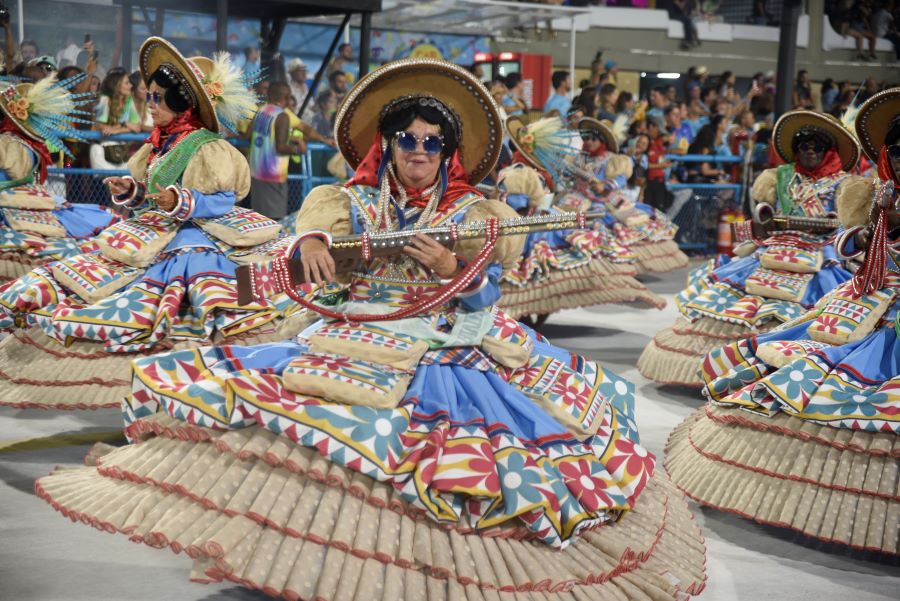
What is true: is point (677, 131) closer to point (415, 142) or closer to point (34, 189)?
point (34, 189)

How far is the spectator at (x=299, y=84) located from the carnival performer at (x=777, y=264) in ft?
16.9

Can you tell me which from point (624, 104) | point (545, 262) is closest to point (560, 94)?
point (624, 104)

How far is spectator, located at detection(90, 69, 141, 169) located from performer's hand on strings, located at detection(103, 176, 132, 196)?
11.9 ft

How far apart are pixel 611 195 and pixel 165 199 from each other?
5682 mm

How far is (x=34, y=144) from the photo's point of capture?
22.0 ft

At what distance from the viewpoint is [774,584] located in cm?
371

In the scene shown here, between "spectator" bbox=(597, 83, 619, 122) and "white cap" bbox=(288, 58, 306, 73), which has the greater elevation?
"white cap" bbox=(288, 58, 306, 73)

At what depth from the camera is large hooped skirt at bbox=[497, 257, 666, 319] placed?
8203mm

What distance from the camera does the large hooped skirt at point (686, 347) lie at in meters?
6.50

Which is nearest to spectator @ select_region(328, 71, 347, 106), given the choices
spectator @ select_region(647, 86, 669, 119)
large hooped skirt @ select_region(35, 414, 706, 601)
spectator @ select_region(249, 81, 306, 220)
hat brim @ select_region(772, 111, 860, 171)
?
spectator @ select_region(249, 81, 306, 220)

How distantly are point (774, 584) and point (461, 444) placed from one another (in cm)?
138

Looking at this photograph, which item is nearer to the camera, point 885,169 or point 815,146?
point 885,169

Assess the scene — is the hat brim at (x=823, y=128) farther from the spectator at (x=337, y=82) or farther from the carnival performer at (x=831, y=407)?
the spectator at (x=337, y=82)

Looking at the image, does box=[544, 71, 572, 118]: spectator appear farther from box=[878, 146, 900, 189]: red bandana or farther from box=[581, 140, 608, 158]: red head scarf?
box=[878, 146, 900, 189]: red bandana
